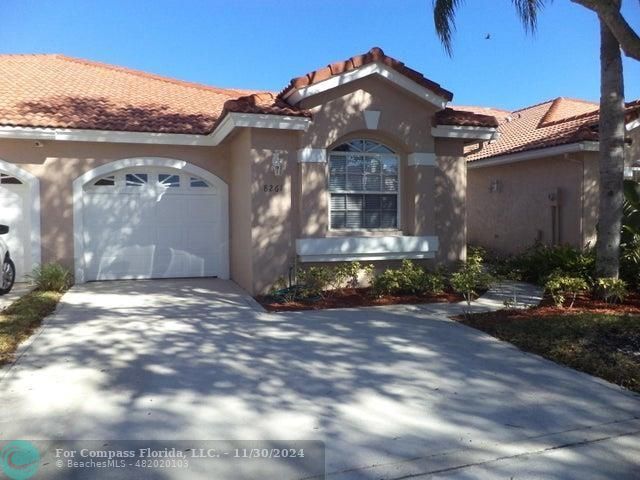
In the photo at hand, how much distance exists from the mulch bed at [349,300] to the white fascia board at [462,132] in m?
3.08

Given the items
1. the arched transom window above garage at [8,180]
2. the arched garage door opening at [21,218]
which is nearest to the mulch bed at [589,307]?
the arched garage door opening at [21,218]

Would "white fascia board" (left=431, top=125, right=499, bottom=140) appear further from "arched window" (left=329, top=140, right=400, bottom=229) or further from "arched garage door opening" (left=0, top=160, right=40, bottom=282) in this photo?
"arched garage door opening" (left=0, top=160, right=40, bottom=282)

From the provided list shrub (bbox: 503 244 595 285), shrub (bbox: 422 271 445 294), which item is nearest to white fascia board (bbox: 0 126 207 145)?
shrub (bbox: 422 271 445 294)

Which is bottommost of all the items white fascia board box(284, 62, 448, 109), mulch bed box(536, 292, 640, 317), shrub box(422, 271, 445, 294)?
mulch bed box(536, 292, 640, 317)

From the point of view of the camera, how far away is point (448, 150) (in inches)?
431

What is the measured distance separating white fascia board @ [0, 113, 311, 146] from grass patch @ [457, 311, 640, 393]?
430 cm

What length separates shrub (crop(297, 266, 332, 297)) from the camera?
9473 millimetres

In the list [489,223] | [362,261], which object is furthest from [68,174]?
[489,223]

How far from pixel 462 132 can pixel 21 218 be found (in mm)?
8801

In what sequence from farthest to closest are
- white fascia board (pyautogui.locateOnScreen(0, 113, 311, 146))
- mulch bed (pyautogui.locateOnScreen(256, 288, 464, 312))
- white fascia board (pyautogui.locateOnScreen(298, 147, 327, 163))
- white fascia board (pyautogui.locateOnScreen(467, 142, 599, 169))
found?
1. white fascia board (pyautogui.locateOnScreen(467, 142, 599, 169))
2. white fascia board (pyautogui.locateOnScreen(298, 147, 327, 163))
3. white fascia board (pyautogui.locateOnScreen(0, 113, 311, 146))
4. mulch bed (pyautogui.locateOnScreen(256, 288, 464, 312))

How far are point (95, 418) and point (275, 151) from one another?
6.15 m

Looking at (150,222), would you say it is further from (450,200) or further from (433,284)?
(450,200)

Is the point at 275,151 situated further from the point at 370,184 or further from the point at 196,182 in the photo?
the point at 196,182

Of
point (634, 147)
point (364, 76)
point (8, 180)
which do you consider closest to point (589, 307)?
point (364, 76)
